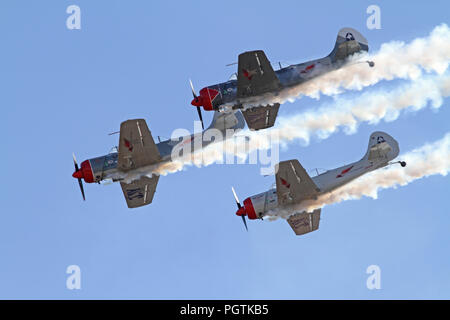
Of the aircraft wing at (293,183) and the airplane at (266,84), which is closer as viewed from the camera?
the aircraft wing at (293,183)

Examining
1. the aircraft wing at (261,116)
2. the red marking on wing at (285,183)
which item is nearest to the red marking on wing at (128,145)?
the aircraft wing at (261,116)

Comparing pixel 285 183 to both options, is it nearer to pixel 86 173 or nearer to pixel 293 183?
pixel 293 183

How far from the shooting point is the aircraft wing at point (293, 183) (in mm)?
39688

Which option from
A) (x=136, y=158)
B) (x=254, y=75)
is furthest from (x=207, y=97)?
(x=136, y=158)

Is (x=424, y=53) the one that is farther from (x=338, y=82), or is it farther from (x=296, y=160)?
(x=296, y=160)

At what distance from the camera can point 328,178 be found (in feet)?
135

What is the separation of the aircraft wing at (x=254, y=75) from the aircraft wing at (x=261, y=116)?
1.53 meters

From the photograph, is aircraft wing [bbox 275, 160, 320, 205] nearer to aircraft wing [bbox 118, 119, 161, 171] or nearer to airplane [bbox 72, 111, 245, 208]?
airplane [bbox 72, 111, 245, 208]

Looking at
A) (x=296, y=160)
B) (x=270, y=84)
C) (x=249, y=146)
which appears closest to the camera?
(x=296, y=160)

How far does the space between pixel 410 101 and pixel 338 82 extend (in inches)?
133

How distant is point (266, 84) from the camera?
42.5 m

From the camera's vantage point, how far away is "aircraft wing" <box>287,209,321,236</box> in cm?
4369

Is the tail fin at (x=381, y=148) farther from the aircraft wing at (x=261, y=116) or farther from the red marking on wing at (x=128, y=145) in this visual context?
the red marking on wing at (x=128, y=145)
